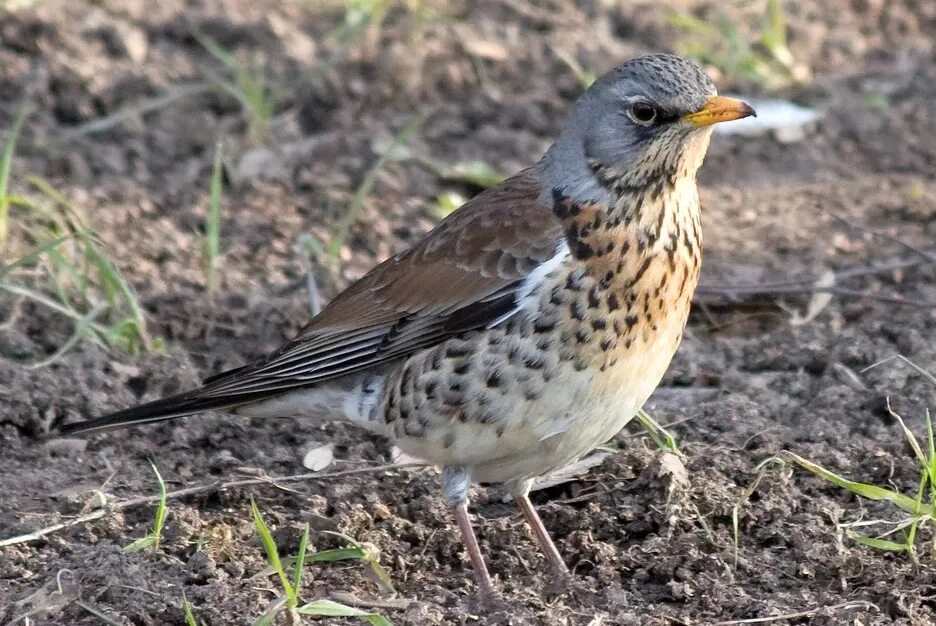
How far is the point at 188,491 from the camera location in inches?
222

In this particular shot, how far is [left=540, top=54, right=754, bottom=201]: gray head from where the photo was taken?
530cm

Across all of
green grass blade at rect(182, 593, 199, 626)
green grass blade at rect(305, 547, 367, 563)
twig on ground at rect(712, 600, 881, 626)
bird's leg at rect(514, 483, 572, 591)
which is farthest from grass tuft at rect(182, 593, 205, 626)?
twig on ground at rect(712, 600, 881, 626)

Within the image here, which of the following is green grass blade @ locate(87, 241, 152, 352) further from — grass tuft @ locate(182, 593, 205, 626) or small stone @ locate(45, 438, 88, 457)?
grass tuft @ locate(182, 593, 205, 626)

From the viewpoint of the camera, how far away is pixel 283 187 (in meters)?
8.49

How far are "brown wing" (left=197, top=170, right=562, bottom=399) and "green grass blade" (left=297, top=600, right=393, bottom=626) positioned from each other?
113 cm

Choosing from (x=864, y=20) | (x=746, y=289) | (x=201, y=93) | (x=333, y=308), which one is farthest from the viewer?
(x=864, y=20)

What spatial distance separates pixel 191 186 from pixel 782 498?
412 centimetres

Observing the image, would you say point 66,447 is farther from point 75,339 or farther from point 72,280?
point 72,280

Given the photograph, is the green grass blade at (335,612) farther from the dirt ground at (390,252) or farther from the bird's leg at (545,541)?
the bird's leg at (545,541)

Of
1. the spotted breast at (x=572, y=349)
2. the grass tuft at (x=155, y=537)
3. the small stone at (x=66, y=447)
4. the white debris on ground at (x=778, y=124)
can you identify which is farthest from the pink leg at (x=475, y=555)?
the white debris on ground at (x=778, y=124)

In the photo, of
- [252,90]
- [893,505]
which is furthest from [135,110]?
[893,505]

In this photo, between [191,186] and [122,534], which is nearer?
[122,534]

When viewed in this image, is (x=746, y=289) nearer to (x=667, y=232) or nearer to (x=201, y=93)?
(x=667, y=232)

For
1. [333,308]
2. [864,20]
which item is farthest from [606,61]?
[333,308]
